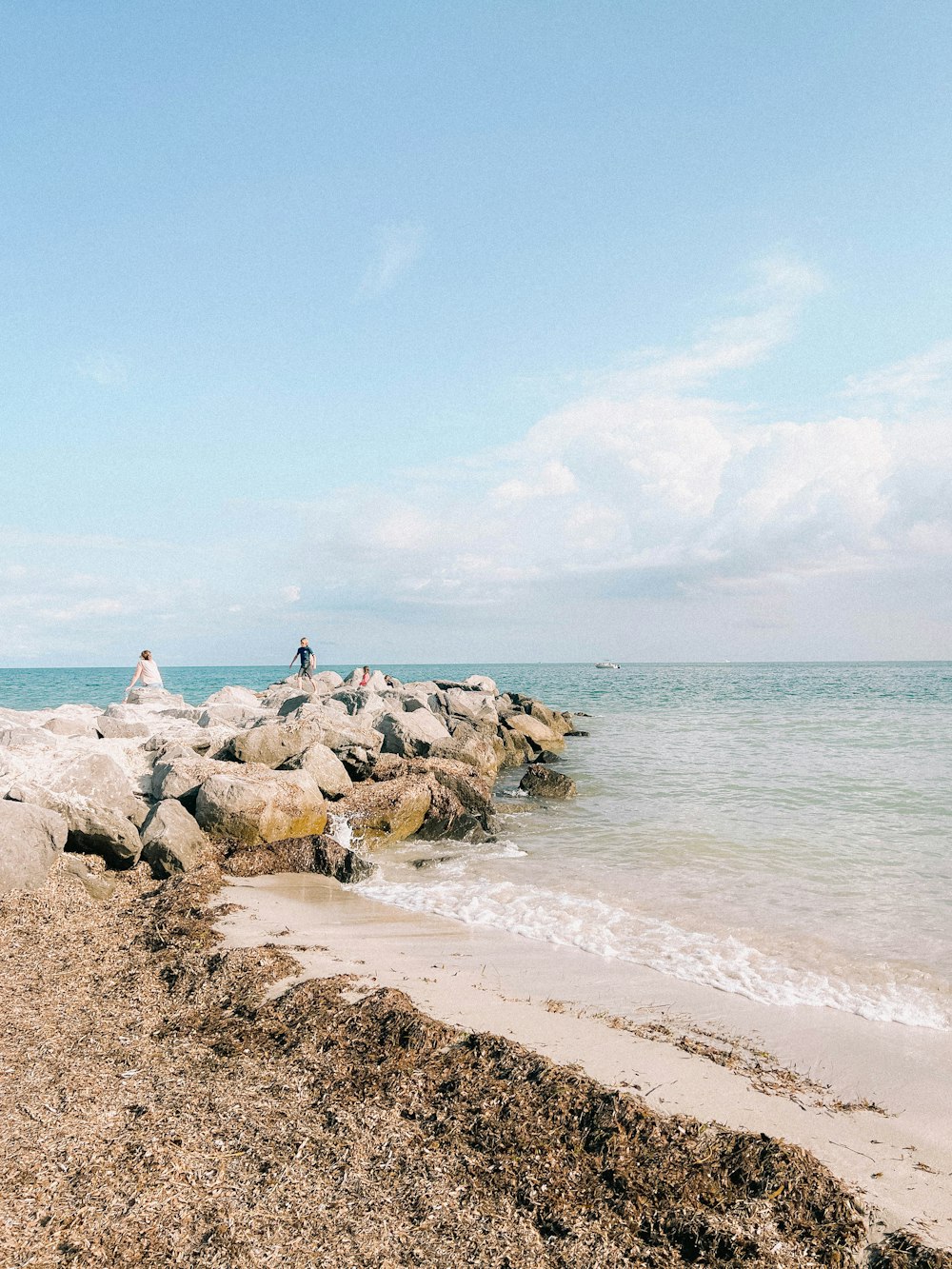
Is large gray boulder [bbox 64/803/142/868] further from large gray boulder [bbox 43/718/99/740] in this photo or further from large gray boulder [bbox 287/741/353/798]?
large gray boulder [bbox 43/718/99/740]

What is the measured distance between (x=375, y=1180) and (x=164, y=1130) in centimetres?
108

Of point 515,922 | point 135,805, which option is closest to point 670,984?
point 515,922

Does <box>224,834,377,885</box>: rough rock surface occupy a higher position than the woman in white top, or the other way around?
the woman in white top

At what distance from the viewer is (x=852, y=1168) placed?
3.64 m

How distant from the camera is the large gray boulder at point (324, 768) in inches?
440

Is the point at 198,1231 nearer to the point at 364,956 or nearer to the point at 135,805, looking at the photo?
the point at 364,956

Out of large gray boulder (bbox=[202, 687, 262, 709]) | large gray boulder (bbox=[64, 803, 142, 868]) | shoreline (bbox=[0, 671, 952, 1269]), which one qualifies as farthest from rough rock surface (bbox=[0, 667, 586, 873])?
large gray boulder (bbox=[202, 687, 262, 709])

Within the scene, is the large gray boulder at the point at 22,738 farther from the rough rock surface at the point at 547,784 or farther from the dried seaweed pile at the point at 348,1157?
the rough rock surface at the point at 547,784

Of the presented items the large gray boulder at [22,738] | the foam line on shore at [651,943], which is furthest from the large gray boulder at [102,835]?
the large gray boulder at [22,738]

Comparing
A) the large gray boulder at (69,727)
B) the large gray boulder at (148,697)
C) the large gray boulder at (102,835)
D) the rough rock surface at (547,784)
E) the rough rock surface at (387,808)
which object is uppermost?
the large gray boulder at (148,697)

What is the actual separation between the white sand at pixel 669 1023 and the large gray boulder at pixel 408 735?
23.3 feet

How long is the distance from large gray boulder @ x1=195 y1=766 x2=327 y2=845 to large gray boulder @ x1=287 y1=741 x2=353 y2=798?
1172 millimetres

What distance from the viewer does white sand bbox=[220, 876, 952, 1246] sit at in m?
3.80

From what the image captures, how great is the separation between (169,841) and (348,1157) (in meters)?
→ 5.57
